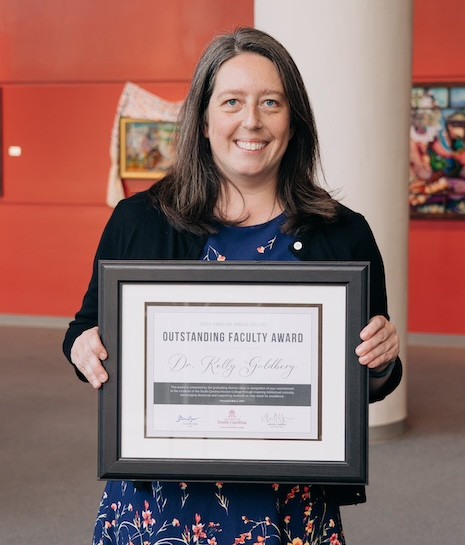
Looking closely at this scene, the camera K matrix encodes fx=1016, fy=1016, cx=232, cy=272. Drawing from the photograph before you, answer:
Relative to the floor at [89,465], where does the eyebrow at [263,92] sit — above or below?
above

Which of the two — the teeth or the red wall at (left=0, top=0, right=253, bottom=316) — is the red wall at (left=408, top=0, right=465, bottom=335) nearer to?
the red wall at (left=0, top=0, right=253, bottom=316)

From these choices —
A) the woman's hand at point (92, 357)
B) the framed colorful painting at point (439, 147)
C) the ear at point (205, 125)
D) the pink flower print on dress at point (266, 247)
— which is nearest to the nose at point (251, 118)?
the ear at point (205, 125)

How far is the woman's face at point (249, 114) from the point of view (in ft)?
6.76

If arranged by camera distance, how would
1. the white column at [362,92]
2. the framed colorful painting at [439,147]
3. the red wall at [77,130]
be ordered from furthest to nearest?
the red wall at [77,130]
the framed colorful painting at [439,147]
the white column at [362,92]

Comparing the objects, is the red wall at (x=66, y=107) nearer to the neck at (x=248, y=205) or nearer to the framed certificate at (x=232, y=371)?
the neck at (x=248, y=205)

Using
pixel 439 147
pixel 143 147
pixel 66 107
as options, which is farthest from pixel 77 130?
pixel 439 147

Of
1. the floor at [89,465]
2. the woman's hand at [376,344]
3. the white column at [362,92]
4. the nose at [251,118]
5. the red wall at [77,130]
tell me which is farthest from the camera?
the red wall at [77,130]

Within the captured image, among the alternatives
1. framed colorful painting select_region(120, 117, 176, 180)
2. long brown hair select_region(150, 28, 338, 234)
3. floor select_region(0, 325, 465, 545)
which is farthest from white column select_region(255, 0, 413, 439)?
framed colorful painting select_region(120, 117, 176, 180)

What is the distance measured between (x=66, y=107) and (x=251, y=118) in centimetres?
926

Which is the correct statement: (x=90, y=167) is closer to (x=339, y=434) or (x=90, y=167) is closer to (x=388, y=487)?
(x=388, y=487)

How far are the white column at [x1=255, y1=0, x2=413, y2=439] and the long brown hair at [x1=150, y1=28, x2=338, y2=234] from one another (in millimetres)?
4109

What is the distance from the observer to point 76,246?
1116 cm

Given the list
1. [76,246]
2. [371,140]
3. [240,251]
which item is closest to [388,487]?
[371,140]

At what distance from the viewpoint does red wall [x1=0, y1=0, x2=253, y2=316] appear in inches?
418
